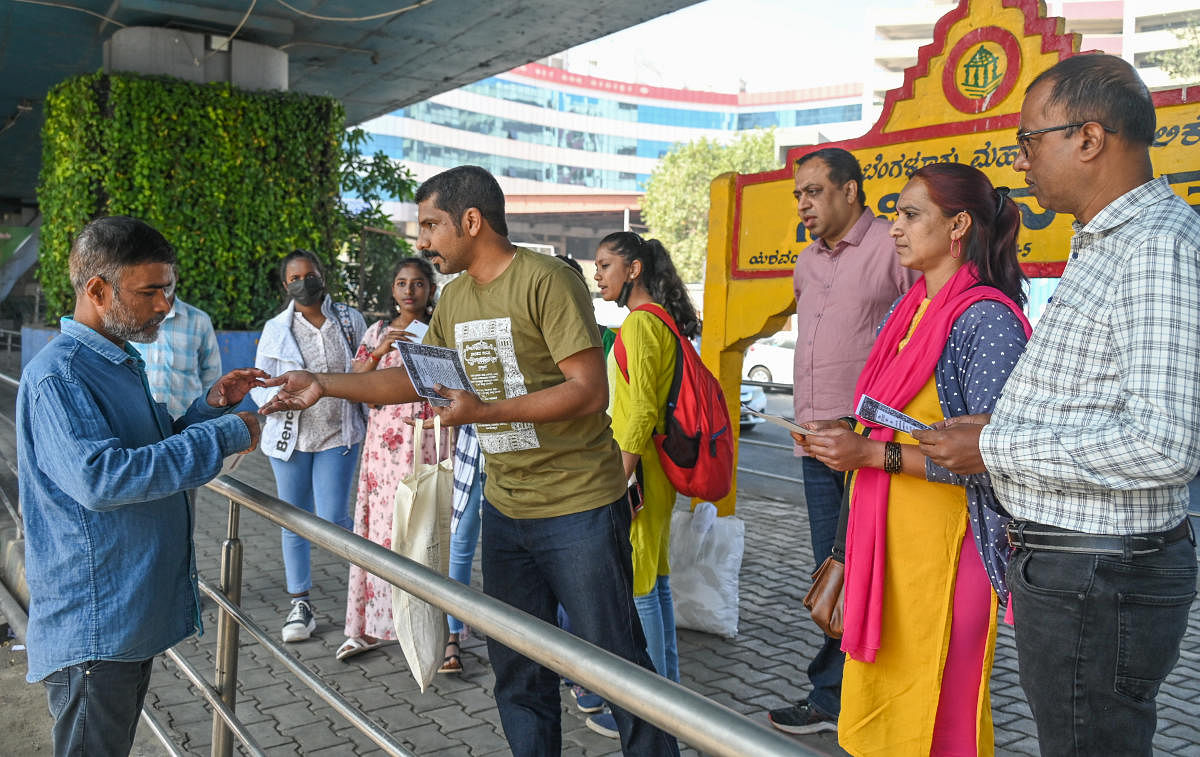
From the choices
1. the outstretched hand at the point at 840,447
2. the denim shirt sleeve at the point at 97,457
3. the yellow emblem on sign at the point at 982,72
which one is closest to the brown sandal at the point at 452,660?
the denim shirt sleeve at the point at 97,457

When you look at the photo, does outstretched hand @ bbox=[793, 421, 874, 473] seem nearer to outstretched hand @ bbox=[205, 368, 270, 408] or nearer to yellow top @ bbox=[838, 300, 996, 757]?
yellow top @ bbox=[838, 300, 996, 757]

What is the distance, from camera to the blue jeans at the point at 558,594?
8.22ft

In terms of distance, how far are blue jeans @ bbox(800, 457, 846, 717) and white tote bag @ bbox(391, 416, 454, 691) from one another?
1.42m

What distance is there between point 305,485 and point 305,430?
0.32 metres

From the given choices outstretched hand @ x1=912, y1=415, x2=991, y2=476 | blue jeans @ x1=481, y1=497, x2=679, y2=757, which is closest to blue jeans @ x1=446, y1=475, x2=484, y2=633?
blue jeans @ x1=481, y1=497, x2=679, y2=757

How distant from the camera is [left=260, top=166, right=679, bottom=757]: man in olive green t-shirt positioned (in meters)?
2.47

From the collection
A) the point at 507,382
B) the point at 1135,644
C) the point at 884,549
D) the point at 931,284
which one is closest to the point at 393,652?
the point at 507,382

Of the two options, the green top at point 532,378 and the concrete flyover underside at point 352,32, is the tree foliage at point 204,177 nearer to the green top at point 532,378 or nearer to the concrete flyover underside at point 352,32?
the concrete flyover underside at point 352,32

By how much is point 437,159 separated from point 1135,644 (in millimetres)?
63795

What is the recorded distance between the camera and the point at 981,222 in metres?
2.44

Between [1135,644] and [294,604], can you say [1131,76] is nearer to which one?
[1135,644]

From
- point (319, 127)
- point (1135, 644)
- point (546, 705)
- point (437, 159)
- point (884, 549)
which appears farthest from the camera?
point (437, 159)

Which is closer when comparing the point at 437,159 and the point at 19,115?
the point at 19,115

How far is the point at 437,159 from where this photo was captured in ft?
205
